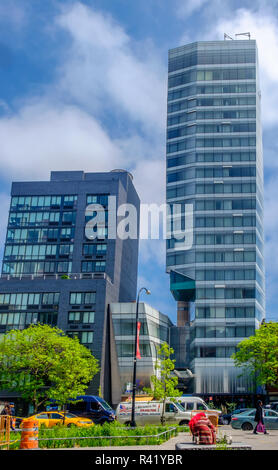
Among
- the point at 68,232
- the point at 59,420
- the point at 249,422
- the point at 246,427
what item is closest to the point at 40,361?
the point at 59,420

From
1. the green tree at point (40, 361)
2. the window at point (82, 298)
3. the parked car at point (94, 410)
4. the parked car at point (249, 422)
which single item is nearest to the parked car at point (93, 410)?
the parked car at point (94, 410)

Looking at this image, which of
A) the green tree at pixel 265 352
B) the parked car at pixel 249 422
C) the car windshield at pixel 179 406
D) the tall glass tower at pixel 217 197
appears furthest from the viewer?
the tall glass tower at pixel 217 197

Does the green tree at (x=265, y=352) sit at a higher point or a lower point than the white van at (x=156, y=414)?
higher

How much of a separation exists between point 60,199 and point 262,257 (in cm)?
4047

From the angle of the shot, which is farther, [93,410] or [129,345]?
[129,345]

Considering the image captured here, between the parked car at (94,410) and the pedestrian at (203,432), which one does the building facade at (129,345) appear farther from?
the pedestrian at (203,432)

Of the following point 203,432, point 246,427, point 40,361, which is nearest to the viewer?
point 203,432

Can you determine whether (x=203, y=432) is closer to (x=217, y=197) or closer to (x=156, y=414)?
(x=156, y=414)

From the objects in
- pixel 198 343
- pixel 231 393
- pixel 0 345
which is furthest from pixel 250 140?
pixel 0 345

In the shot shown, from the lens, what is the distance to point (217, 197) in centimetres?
8056

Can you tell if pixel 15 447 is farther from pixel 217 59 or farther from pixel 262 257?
pixel 217 59

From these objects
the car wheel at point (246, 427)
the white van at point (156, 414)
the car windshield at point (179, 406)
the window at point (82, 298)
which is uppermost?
the window at point (82, 298)

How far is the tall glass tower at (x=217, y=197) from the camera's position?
73750mm

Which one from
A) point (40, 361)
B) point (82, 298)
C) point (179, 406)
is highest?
point (82, 298)
